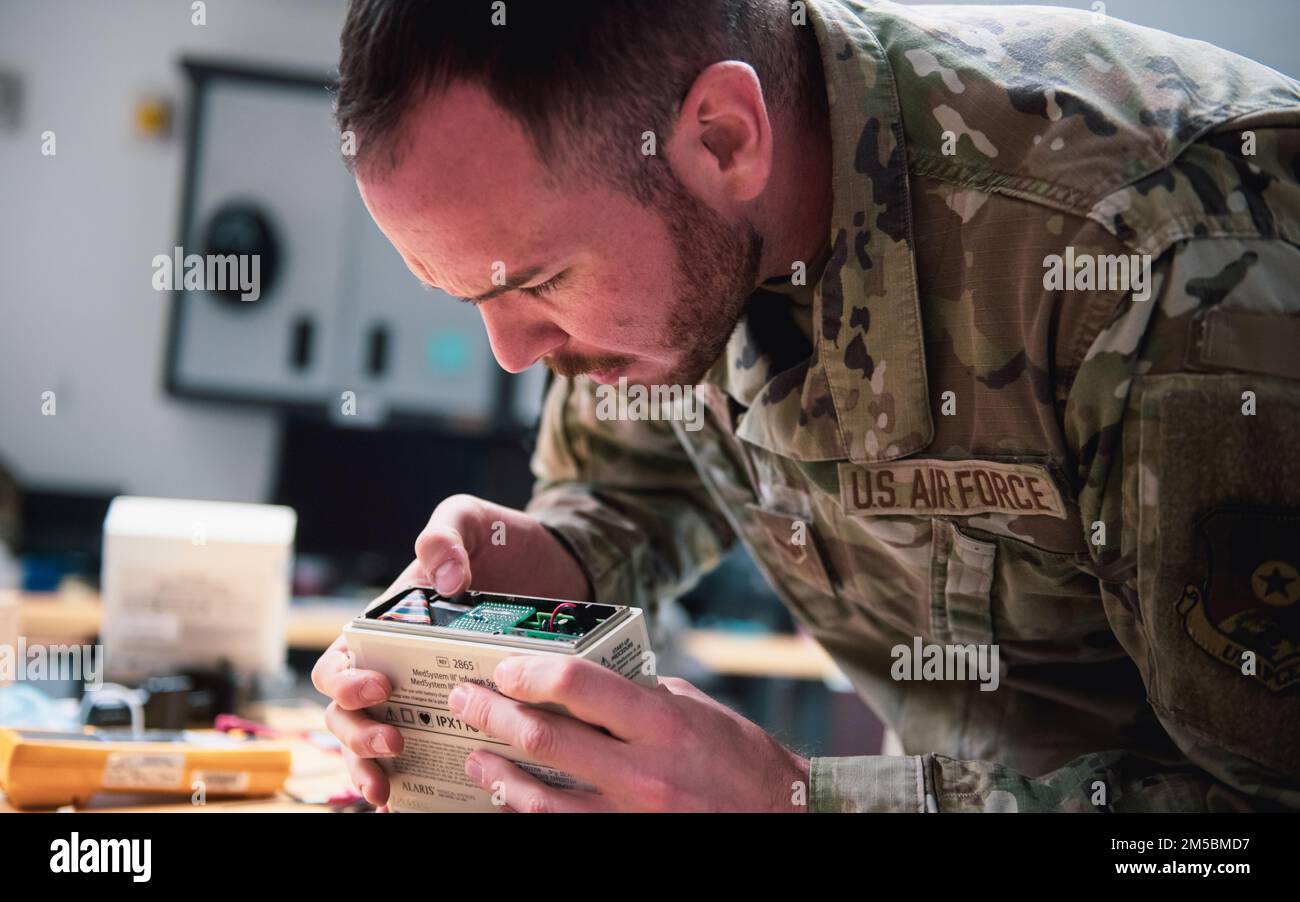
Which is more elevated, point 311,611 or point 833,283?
point 833,283

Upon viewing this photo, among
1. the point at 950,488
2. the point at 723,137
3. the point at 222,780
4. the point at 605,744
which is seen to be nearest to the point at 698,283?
the point at 723,137

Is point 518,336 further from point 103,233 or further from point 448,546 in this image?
point 103,233

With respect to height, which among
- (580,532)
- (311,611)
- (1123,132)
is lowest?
(311,611)

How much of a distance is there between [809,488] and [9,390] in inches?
140

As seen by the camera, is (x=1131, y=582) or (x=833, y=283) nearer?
(x=1131, y=582)

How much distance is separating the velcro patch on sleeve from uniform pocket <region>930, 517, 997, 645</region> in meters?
0.03

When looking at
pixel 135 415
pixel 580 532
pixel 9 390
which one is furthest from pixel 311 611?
pixel 580 532

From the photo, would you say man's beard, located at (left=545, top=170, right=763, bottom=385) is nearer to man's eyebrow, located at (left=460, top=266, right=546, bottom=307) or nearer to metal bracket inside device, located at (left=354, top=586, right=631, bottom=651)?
man's eyebrow, located at (left=460, top=266, right=546, bottom=307)

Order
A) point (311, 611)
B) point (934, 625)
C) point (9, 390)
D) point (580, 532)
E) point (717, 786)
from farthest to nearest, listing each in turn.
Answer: point (9, 390)
point (311, 611)
point (580, 532)
point (934, 625)
point (717, 786)

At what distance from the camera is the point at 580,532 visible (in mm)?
1164

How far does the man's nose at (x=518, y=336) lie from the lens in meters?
0.88

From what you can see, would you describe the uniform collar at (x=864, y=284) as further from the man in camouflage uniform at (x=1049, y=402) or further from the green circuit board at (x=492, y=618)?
the green circuit board at (x=492, y=618)

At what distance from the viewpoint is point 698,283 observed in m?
0.89

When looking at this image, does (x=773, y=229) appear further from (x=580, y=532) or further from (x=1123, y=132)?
(x=580, y=532)
